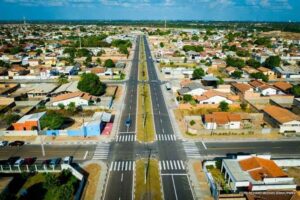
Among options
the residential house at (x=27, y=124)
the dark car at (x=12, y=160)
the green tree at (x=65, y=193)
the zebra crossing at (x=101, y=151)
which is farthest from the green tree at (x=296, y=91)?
the dark car at (x=12, y=160)

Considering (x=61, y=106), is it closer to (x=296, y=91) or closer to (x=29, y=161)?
(x=29, y=161)

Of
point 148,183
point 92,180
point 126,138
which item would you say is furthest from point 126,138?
point 148,183

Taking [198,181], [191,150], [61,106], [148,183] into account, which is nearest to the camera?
[148,183]

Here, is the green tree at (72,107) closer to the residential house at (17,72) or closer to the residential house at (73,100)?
the residential house at (73,100)

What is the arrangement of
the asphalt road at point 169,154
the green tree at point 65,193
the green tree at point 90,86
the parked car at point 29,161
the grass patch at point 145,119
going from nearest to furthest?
the green tree at point 65,193
the asphalt road at point 169,154
the parked car at point 29,161
the grass patch at point 145,119
the green tree at point 90,86

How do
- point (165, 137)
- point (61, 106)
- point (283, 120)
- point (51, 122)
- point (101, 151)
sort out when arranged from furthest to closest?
point (61, 106) < point (283, 120) < point (51, 122) < point (165, 137) < point (101, 151)

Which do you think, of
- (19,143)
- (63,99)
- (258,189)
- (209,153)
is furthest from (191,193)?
(63,99)
